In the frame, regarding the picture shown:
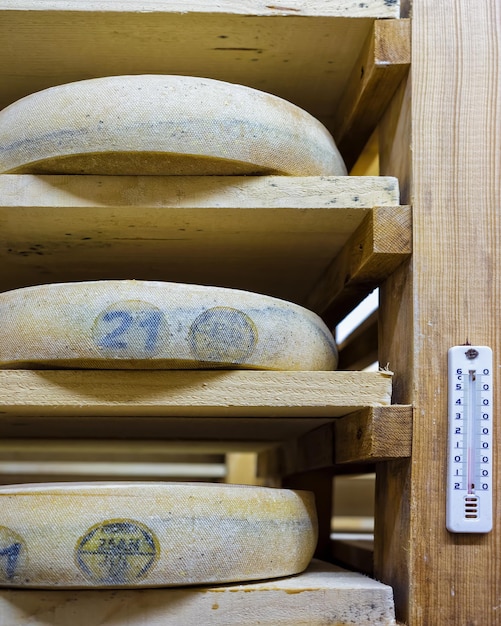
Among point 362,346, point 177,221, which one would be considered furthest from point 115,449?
point 177,221

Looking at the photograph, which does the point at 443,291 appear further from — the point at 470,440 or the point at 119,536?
the point at 119,536

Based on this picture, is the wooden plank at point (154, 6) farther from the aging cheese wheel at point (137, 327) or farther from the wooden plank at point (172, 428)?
the wooden plank at point (172, 428)

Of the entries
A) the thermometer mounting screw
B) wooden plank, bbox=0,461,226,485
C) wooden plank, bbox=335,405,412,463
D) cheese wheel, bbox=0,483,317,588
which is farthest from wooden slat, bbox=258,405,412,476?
wooden plank, bbox=0,461,226,485

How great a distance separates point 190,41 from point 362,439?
677 millimetres

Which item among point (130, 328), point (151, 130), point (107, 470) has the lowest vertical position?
point (107, 470)

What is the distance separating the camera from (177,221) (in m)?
1.29

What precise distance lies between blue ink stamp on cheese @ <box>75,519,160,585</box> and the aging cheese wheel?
221 mm

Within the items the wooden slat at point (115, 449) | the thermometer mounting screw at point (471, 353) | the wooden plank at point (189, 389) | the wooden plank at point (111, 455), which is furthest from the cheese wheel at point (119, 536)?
the wooden plank at point (111, 455)

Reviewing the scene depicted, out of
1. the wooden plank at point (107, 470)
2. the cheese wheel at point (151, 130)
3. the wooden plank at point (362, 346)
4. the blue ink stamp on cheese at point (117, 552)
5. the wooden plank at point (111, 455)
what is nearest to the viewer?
the blue ink stamp on cheese at point (117, 552)

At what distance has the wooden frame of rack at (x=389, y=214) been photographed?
3.77ft

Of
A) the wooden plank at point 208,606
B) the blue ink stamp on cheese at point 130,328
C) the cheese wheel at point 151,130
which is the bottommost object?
the wooden plank at point 208,606

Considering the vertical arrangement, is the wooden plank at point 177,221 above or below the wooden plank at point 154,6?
below

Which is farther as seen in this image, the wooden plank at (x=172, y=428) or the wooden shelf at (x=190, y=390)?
the wooden plank at (x=172, y=428)

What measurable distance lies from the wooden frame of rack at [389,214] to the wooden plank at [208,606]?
0.07 metres
